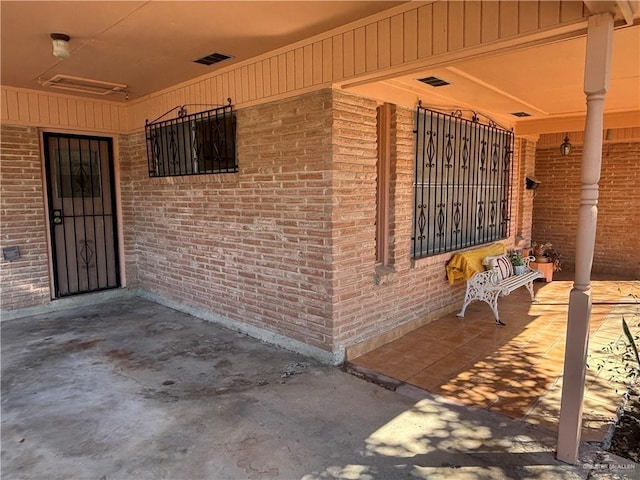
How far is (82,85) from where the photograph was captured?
4867 millimetres

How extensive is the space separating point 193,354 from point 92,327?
1.59 metres

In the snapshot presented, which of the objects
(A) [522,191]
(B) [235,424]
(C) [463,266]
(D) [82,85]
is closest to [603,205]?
(A) [522,191]

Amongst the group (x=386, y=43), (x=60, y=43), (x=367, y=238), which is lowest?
(x=367, y=238)

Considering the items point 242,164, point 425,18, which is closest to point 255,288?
point 242,164

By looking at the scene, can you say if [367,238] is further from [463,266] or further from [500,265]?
[500,265]

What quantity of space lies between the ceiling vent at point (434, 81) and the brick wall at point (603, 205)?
474 centimetres

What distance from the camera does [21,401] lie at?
10.1 ft

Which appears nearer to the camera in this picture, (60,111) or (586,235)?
(586,235)

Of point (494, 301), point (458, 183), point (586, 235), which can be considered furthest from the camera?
point (458, 183)

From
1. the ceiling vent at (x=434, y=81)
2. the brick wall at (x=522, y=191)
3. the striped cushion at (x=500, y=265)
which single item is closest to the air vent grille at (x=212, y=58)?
the ceiling vent at (x=434, y=81)

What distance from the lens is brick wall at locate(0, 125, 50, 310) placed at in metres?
5.02

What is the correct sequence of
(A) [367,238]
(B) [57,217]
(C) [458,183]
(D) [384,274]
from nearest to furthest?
(A) [367,238] → (D) [384,274] → (C) [458,183] → (B) [57,217]

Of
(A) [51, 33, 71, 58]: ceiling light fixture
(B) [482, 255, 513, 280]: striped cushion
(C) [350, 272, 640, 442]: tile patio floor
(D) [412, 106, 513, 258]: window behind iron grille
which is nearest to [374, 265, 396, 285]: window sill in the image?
(D) [412, 106, 513, 258]: window behind iron grille

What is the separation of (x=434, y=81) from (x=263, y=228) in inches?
85.6
